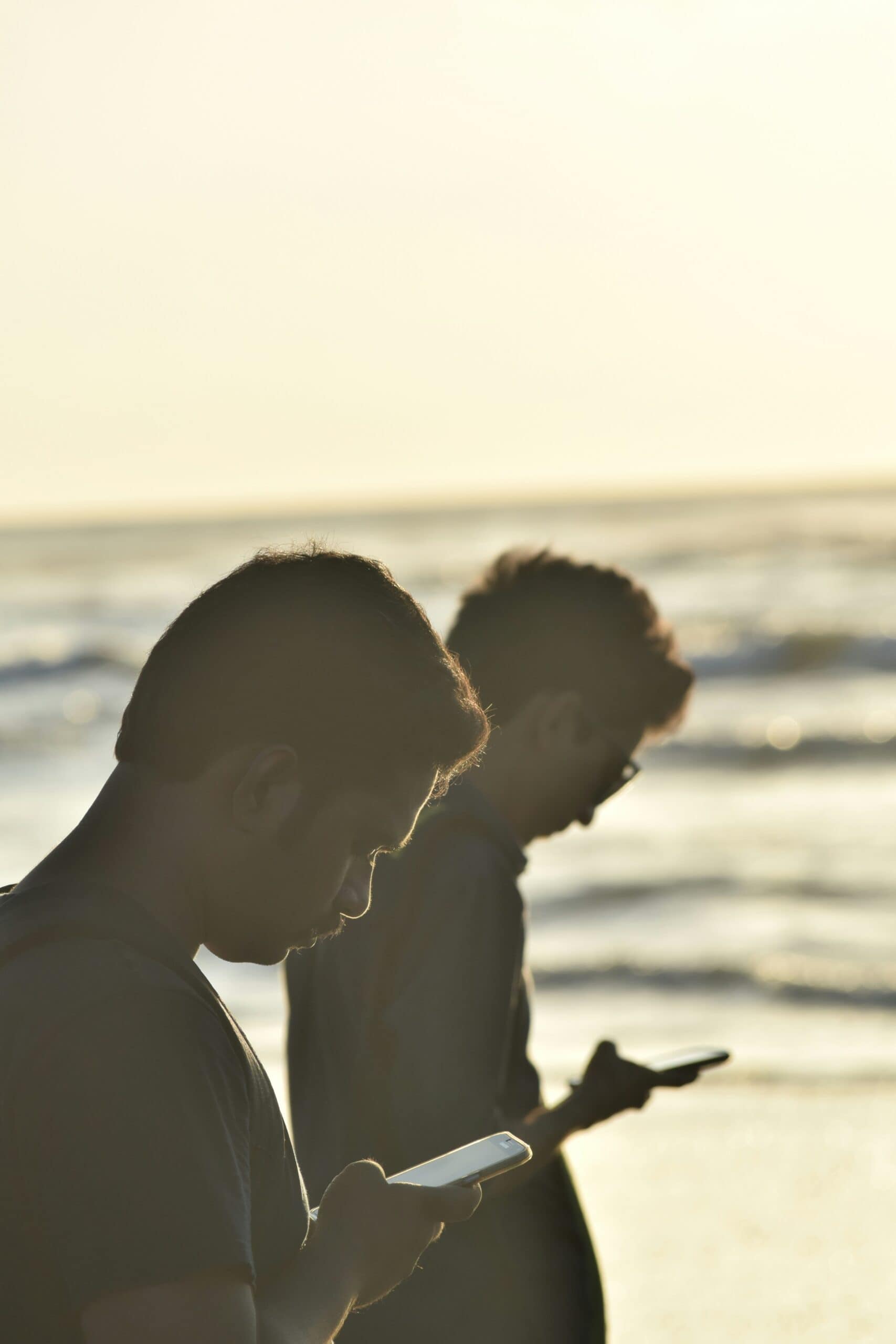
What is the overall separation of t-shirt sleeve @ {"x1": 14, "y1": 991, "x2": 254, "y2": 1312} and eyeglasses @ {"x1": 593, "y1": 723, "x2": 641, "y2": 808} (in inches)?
56.5

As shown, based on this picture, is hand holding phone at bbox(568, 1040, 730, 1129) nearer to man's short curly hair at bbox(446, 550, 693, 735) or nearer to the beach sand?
man's short curly hair at bbox(446, 550, 693, 735)

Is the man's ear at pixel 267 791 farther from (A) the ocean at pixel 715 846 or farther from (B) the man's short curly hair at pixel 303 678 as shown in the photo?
(A) the ocean at pixel 715 846

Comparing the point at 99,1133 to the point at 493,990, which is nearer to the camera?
the point at 99,1133

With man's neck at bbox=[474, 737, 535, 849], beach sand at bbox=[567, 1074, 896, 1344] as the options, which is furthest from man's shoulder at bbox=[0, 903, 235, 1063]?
beach sand at bbox=[567, 1074, 896, 1344]

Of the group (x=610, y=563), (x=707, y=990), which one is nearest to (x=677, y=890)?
(x=707, y=990)

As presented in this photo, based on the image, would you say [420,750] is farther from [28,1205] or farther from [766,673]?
[766,673]

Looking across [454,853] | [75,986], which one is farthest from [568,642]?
[75,986]

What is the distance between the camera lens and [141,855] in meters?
1.31

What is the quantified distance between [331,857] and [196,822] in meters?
0.12

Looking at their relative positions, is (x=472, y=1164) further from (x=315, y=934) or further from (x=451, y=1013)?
(x=451, y=1013)

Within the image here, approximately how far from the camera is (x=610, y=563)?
281cm

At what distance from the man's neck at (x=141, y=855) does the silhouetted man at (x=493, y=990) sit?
89cm

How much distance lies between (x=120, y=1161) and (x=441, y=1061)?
1077 mm

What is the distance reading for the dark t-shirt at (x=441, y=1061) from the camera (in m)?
2.18
